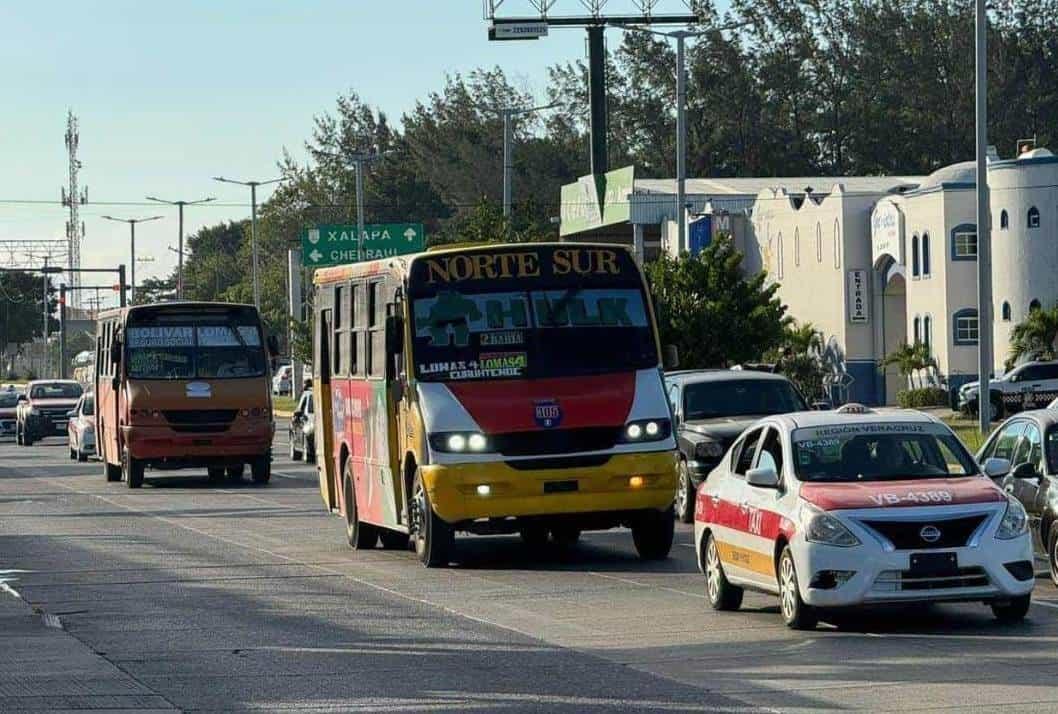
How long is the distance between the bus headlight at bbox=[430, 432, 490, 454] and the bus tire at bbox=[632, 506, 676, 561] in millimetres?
1697

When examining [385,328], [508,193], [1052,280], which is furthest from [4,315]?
[385,328]

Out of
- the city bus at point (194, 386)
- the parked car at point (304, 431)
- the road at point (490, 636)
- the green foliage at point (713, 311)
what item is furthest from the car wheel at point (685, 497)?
the parked car at point (304, 431)

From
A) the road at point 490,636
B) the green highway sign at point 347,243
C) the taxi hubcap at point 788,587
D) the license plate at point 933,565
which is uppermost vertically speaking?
the green highway sign at point 347,243

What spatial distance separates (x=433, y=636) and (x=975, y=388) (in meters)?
41.1

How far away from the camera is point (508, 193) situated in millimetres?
67125

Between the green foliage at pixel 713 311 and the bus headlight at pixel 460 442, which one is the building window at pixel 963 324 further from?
the bus headlight at pixel 460 442

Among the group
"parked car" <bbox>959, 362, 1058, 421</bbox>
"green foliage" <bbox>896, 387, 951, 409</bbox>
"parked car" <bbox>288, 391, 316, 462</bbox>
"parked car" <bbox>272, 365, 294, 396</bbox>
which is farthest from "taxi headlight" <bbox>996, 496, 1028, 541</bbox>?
"parked car" <bbox>272, 365, 294, 396</bbox>

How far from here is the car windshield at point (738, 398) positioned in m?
26.5

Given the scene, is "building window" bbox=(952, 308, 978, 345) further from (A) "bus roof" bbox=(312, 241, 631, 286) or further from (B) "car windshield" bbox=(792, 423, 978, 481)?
(B) "car windshield" bbox=(792, 423, 978, 481)

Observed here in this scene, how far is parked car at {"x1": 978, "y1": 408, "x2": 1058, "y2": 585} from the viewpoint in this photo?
17.4 m

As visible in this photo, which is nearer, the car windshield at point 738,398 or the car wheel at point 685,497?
the car wheel at point 685,497

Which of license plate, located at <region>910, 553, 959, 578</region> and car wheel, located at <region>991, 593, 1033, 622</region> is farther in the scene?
car wheel, located at <region>991, 593, 1033, 622</region>

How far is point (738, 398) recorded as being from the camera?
26703 millimetres

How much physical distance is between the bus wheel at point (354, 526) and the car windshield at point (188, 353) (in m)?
13.5
